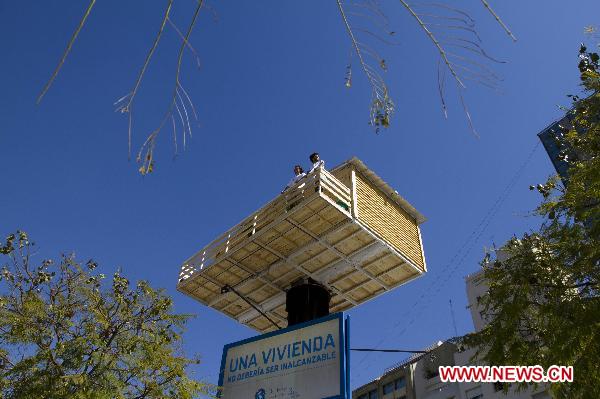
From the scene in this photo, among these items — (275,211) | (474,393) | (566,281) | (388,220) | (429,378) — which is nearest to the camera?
(566,281)

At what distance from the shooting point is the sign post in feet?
39.4

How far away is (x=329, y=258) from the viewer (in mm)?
15133

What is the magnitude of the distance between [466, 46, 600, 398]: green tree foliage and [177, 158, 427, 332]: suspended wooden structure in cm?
358

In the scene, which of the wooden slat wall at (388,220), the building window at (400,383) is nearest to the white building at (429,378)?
the building window at (400,383)

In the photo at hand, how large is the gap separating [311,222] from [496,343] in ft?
18.7

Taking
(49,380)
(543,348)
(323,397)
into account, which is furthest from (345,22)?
(49,380)

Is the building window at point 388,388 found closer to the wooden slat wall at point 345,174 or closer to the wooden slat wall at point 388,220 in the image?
the wooden slat wall at point 388,220

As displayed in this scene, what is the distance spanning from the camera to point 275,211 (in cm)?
1464

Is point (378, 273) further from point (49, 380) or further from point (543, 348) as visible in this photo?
point (49, 380)

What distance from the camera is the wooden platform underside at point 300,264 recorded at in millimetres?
14016

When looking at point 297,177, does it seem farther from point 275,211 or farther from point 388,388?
point 388,388

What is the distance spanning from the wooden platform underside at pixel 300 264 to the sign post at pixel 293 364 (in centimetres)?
237

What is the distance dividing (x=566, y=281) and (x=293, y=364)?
6.90 metres

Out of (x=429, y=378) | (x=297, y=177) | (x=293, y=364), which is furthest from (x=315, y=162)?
(x=429, y=378)
